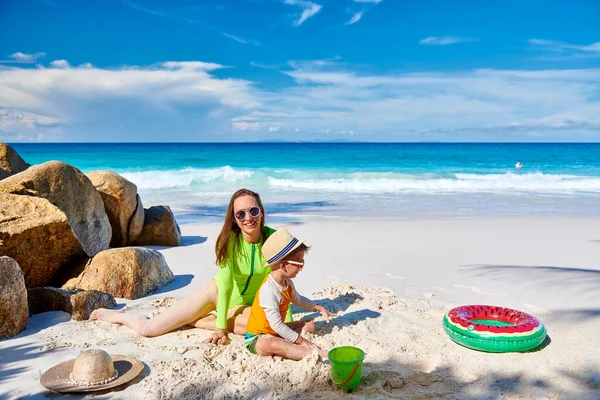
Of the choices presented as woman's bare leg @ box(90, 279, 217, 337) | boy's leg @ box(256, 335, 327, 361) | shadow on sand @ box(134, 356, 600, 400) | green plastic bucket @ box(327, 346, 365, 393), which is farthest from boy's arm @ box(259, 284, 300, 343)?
woman's bare leg @ box(90, 279, 217, 337)

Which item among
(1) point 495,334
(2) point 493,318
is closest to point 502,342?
(1) point 495,334

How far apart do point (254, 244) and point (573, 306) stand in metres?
3.62

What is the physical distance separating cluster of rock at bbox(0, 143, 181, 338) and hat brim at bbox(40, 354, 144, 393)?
105 centimetres

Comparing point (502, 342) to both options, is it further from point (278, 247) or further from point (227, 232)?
point (227, 232)

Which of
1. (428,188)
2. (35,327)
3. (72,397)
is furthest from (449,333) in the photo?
(428,188)

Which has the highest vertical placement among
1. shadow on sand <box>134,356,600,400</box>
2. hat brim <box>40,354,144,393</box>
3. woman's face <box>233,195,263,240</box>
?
woman's face <box>233,195,263,240</box>

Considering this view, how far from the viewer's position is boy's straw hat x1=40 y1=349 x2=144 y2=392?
348cm

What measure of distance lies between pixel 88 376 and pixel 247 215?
1.72 m

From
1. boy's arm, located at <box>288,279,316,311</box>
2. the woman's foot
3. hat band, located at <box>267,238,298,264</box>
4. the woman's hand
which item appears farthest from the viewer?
the woman's foot

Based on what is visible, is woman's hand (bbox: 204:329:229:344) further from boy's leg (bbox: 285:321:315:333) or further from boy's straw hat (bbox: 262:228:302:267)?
boy's straw hat (bbox: 262:228:302:267)

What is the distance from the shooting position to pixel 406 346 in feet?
14.3

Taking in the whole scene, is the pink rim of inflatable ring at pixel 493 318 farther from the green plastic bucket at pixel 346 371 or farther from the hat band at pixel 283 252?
the hat band at pixel 283 252

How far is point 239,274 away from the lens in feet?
14.7

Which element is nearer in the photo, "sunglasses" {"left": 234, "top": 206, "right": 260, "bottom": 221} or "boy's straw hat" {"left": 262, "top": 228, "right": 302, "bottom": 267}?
"boy's straw hat" {"left": 262, "top": 228, "right": 302, "bottom": 267}
